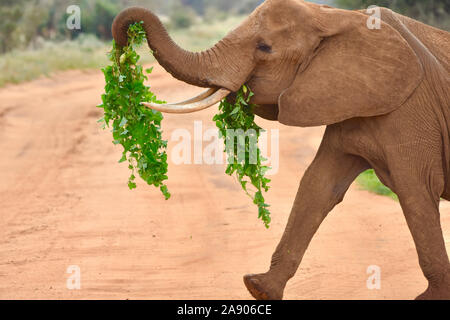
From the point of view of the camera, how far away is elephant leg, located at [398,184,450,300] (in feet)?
18.1

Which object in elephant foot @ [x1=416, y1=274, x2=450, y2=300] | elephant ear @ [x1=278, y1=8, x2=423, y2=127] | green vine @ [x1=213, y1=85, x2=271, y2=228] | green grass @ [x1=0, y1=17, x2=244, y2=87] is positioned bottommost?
elephant foot @ [x1=416, y1=274, x2=450, y2=300]

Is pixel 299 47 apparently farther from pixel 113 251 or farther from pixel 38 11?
pixel 38 11

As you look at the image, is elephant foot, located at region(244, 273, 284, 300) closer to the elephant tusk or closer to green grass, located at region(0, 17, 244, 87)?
the elephant tusk

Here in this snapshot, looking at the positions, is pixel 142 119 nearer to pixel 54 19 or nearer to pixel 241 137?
pixel 241 137

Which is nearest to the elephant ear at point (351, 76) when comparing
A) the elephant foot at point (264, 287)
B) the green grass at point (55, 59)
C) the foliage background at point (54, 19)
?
the elephant foot at point (264, 287)

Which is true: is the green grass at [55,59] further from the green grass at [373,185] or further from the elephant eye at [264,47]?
the elephant eye at [264,47]

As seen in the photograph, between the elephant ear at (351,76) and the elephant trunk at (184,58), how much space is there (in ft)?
1.36

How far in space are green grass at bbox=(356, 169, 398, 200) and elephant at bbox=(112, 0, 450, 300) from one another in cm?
462

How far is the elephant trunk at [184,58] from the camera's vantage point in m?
5.38

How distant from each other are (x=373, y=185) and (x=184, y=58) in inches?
230

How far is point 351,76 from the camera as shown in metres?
5.62

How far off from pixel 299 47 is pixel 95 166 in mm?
Answer: 7008

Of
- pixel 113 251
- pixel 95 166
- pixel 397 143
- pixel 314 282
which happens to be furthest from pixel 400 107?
pixel 95 166

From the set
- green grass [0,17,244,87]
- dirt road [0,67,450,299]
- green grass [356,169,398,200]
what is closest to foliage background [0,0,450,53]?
green grass [0,17,244,87]
